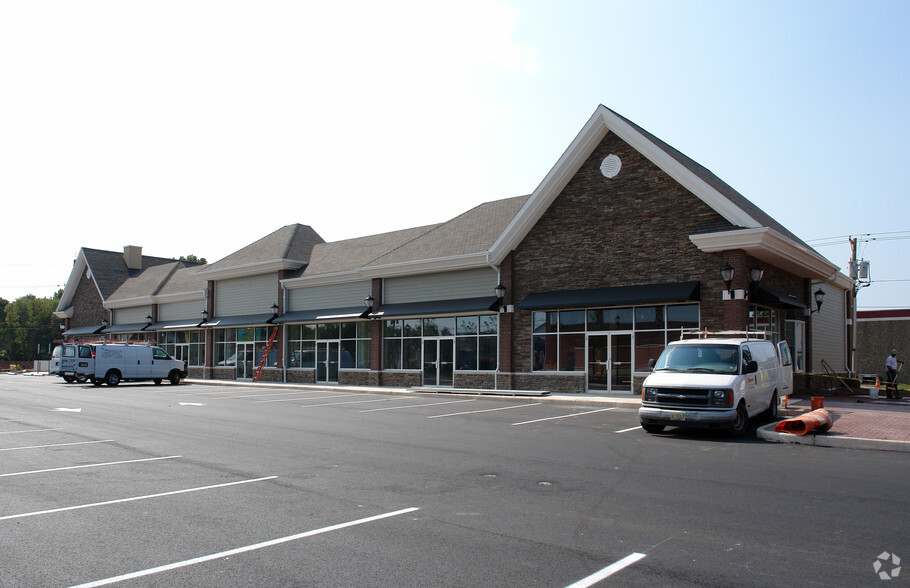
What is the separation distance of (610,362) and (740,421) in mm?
9858

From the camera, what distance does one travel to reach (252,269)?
38.1 meters

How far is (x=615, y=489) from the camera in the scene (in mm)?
8477

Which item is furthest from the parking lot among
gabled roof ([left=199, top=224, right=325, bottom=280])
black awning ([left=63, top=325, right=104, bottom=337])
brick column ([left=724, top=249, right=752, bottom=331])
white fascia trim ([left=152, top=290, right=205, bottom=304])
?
black awning ([left=63, top=325, right=104, bottom=337])

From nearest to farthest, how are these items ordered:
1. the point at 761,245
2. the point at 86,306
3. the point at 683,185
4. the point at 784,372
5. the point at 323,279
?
the point at 784,372 → the point at 761,245 → the point at 683,185 → the point at 323,279 → the point at 86,306

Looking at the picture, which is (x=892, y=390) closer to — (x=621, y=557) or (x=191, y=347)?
(x=621, y=557)

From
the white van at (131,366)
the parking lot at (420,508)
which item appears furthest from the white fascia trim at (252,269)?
the parking lot at (420,508)

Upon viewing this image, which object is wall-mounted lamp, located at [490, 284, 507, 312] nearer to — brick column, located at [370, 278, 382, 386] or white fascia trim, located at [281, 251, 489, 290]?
white fascia trim, located at [281, 251, 489, 290]

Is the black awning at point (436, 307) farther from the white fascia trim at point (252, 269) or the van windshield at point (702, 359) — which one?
the van windshield at point (702, 359)

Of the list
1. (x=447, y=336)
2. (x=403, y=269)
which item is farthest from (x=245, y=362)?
(x=447, y=336)

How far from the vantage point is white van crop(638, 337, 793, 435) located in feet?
43.3

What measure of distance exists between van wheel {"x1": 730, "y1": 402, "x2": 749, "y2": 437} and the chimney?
55.9m

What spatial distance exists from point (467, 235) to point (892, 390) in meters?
17.0

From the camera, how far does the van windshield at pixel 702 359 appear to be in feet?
46.5

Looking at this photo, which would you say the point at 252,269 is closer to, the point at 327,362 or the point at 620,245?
the point at 327,362
